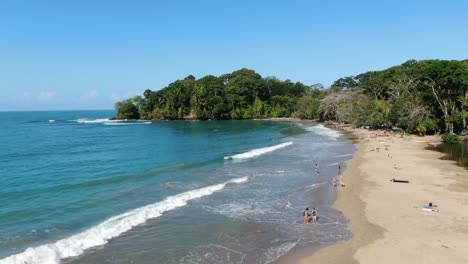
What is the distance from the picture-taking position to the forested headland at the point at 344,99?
61.8m

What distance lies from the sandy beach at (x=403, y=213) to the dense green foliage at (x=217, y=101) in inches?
4066

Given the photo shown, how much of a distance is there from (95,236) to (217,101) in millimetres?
129868

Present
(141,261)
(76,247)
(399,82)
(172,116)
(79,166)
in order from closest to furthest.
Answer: (141,261), (76,247), (79,166), (399,82), (172,116)

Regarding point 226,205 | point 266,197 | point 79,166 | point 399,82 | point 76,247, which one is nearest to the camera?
point 76,247

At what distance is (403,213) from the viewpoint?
23859 mm

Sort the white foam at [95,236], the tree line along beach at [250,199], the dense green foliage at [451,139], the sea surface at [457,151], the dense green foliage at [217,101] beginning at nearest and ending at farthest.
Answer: the white foam at [95,236]
the tree line along beach at [250,199]
the sea surface at [457,151]
the dense green foliage at [451,139]
the dense green foliage at [217,101]

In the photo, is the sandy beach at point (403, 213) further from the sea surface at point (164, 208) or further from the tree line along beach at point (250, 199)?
the sea surface at point (164, 208)

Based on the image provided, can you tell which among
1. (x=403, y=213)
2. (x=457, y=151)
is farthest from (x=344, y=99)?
(x=403, y=213)

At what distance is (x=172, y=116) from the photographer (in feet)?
508

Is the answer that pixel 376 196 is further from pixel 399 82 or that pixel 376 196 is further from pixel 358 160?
pixel 399 82

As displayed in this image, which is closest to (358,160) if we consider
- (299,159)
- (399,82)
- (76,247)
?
(299,159)

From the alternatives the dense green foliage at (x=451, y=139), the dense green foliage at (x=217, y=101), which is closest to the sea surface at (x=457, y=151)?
the dense green foliage at (x=451, y=139)

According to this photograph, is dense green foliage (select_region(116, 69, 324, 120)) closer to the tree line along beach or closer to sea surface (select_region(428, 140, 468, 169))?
the tree line along beach

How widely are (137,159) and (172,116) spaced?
4178 inches
